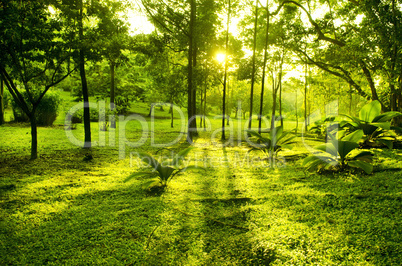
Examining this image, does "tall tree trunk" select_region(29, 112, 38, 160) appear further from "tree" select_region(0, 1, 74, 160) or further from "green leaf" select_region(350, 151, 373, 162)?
"green leaf" select_region(350, 151, 373, 162)

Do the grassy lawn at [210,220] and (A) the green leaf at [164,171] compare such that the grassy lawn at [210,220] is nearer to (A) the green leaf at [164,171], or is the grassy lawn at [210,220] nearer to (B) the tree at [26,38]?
(A) the green leaf at [164,171]

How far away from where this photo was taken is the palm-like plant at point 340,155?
4200 millimetres

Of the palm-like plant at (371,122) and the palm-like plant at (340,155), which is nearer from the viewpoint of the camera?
the palm-like plant at (340,155)

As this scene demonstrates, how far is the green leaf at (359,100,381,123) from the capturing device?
608 cm

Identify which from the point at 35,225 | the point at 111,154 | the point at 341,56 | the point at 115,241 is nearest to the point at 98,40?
the point at 111,154

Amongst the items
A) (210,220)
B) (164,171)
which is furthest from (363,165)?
(164,171)

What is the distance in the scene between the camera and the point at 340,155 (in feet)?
14.3

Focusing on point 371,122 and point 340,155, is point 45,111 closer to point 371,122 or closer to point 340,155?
point 340,155

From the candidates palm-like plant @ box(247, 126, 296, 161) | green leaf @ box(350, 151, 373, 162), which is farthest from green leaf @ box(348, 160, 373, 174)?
palm-like plant @ box(247, 126, 296, 161)

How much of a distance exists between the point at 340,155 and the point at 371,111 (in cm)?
284

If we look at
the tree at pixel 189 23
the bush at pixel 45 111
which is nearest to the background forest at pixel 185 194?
the tree at pixel 189 23

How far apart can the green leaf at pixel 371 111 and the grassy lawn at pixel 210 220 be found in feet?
4.83

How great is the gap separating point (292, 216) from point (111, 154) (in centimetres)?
723

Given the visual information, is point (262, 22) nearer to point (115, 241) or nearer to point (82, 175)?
point (82, 175)
